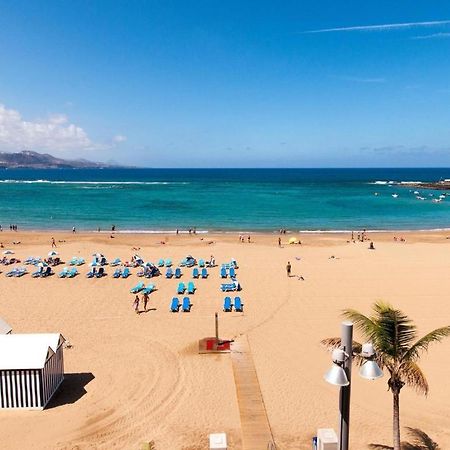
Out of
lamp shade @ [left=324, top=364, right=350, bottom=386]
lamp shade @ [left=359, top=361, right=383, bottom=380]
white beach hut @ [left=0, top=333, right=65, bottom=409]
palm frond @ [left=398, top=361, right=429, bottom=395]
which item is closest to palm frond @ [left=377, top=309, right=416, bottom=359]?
palm frond @ [left=398, top=361, right=429, bottom=395]

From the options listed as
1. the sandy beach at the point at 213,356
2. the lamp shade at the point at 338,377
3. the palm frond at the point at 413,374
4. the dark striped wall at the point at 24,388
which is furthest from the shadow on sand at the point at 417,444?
the dark striped wall at the point at 24,388

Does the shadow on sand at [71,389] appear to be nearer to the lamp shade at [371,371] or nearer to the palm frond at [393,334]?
the palm frond at [393,334]

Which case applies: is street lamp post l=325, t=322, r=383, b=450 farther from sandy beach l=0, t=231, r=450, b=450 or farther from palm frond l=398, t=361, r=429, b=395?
sandy beach l=0, t=231, r=450, b=450

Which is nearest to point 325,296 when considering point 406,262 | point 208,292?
point 208,292

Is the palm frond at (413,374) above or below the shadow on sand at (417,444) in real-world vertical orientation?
above

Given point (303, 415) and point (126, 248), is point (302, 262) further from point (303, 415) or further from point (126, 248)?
point (303, 415)
